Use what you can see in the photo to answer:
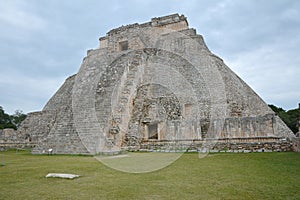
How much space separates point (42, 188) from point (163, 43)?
692 inches

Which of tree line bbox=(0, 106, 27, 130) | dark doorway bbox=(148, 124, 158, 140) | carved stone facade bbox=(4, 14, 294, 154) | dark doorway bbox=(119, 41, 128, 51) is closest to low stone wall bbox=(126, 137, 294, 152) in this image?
carved stone facade bbox=(4, 14, 294, 154)

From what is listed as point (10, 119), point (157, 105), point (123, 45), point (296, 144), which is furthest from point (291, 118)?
point (10, 119)

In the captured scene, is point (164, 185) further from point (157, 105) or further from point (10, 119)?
point (10, 119)

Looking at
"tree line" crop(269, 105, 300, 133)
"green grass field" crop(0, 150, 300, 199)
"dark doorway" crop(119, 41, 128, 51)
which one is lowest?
"green grass field" crop(0, 150, 300, 199)

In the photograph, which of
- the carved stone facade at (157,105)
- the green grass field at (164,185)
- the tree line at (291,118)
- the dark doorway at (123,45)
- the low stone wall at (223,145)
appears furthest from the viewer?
the tree line at (291,118)

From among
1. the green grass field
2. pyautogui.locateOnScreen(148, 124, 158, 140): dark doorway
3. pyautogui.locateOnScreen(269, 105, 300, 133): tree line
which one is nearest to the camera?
the green grass field

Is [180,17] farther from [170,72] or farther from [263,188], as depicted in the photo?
[263,188]

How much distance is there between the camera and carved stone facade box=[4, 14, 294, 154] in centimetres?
1034

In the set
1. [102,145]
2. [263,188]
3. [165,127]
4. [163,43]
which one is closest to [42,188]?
[263,188]

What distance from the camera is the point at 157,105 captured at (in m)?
13.5

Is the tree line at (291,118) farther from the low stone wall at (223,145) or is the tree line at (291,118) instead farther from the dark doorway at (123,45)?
the dark doorway at (123,45)

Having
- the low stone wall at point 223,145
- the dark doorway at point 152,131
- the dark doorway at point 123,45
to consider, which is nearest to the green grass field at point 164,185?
the low stone wall at point 223,145

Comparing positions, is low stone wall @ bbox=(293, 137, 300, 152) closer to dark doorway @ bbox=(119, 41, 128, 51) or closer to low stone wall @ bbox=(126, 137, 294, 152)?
low stone wall @ bbox=(126, 137, 294, 152)

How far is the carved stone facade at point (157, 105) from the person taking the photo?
407 inches
